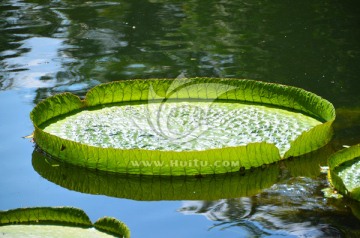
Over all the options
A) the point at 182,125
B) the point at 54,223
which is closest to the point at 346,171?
the point at 182,125

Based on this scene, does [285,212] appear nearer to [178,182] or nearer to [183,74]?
[178,182]

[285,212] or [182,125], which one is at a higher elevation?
[182,125]

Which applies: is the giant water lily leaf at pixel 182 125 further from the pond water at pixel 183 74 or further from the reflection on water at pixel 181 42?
the reflection on water at pixel 181 42

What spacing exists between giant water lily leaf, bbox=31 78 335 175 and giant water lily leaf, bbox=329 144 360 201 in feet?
0.64

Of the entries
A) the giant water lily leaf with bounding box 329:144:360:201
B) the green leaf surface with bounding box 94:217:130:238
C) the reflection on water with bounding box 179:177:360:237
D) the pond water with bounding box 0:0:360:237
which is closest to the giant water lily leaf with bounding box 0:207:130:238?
the green leaf surface with bounding box 94:217:130:238

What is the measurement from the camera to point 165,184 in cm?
257

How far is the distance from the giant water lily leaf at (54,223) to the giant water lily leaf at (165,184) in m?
0.40

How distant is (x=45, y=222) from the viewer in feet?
7.07

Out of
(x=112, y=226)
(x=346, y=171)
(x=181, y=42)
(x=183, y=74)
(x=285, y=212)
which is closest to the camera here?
(x=112, y=226)

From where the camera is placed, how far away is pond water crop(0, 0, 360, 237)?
2.35m

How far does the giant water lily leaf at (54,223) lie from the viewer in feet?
6.81

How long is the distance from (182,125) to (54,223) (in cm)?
88

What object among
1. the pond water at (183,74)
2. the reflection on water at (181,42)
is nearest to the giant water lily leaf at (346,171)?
the pond water at (183,74)

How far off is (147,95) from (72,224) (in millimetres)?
1152
